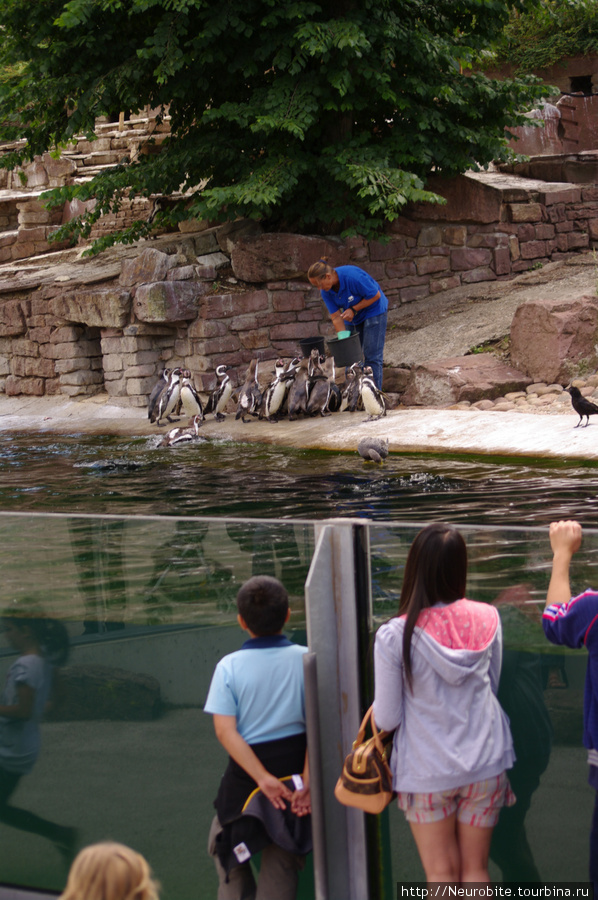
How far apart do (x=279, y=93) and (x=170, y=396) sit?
12.5 ft

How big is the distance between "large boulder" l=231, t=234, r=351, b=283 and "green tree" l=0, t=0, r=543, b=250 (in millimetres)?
410

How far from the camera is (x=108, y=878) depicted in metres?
1.69

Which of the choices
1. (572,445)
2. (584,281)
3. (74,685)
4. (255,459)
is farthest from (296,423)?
(74,685)

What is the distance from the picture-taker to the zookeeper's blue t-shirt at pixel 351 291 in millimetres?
9180

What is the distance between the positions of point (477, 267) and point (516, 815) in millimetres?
11355

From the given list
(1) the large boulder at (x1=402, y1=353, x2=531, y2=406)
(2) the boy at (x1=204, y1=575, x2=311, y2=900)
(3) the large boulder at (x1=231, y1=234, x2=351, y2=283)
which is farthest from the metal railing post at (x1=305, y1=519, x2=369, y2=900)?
(3) the large boulder at (x1=231, y1=234, x2=351, y2=283)

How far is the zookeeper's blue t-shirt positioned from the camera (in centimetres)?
918

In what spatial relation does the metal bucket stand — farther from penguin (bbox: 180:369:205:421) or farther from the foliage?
the foliage

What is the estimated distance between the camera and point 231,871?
2.30 meters

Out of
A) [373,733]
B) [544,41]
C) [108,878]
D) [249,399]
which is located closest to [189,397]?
[249,399]

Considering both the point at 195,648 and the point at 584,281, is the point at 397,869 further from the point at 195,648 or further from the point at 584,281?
the point at 584,281

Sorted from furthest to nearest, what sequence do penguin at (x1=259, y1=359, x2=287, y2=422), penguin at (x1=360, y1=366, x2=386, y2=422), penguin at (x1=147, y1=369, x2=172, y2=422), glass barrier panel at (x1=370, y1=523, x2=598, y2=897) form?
penguin at (x1=147, y1=369, x2=172, y2=422) < penguin at (x1=259, y1=359, x2=287, y2=422) < penguin at (x1=360, y1=366, x2=386, y2=422) < glass barrier panel at (x1=370, y1=523, x2=598, y2=897)

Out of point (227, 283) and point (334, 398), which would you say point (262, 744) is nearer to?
point (334, 398)

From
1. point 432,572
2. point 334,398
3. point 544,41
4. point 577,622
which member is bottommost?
point 334,398
